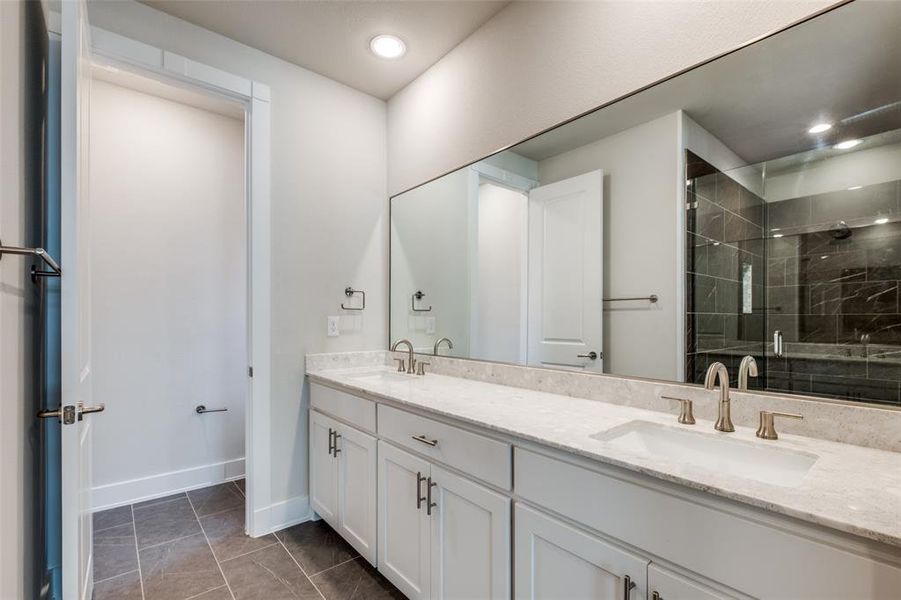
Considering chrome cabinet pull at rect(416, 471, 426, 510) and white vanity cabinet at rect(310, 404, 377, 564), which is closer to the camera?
chrome cabinet pull at rect(416, 471, 426, 510)

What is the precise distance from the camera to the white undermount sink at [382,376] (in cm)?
231

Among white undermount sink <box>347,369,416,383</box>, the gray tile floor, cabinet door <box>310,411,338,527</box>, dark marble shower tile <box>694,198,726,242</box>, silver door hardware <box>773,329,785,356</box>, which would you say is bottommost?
the gray tile floor

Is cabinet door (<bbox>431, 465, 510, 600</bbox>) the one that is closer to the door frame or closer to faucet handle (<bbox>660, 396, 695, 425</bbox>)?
faucet handle (<bbox>660, 396, 695, 425</bbox>)

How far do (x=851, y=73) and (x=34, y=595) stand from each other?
2.65 metres

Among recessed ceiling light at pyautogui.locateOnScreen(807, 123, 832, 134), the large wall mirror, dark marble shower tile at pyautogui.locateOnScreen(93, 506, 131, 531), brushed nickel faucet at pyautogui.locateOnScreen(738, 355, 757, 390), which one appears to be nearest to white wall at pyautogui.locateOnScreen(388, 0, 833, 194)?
the large wall mirror

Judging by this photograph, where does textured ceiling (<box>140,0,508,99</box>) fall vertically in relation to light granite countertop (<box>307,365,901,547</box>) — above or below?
above

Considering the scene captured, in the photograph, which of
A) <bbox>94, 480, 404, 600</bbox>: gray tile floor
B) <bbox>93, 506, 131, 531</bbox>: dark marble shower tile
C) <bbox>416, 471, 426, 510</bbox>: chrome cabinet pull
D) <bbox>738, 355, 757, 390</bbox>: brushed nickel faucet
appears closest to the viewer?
<bbox>738, 355, 757, 390</bbox>: brushed nickel faucet

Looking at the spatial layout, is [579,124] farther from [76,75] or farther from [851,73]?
[76,75]

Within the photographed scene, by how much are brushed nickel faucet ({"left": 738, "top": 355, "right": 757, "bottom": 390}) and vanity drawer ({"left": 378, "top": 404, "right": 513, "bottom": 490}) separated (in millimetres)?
717

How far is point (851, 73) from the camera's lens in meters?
1.09

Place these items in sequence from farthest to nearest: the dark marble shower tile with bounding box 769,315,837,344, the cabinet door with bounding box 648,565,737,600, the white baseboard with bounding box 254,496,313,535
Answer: the white baseboard with bounding box 254,496,313,535 < the dark marble shower tile with bounding box 769,315,837,344 < the cabinet door with bounding box 648,565,737,600

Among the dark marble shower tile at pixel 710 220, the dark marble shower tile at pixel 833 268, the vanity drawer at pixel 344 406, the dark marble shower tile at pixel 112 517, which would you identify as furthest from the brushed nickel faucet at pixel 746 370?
the dark marble shower tile at pixel 112 517

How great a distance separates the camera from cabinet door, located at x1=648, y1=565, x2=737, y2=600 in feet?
2.82

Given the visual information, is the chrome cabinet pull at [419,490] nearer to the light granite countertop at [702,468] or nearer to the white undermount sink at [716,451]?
the light granite countertop at [702,468]
